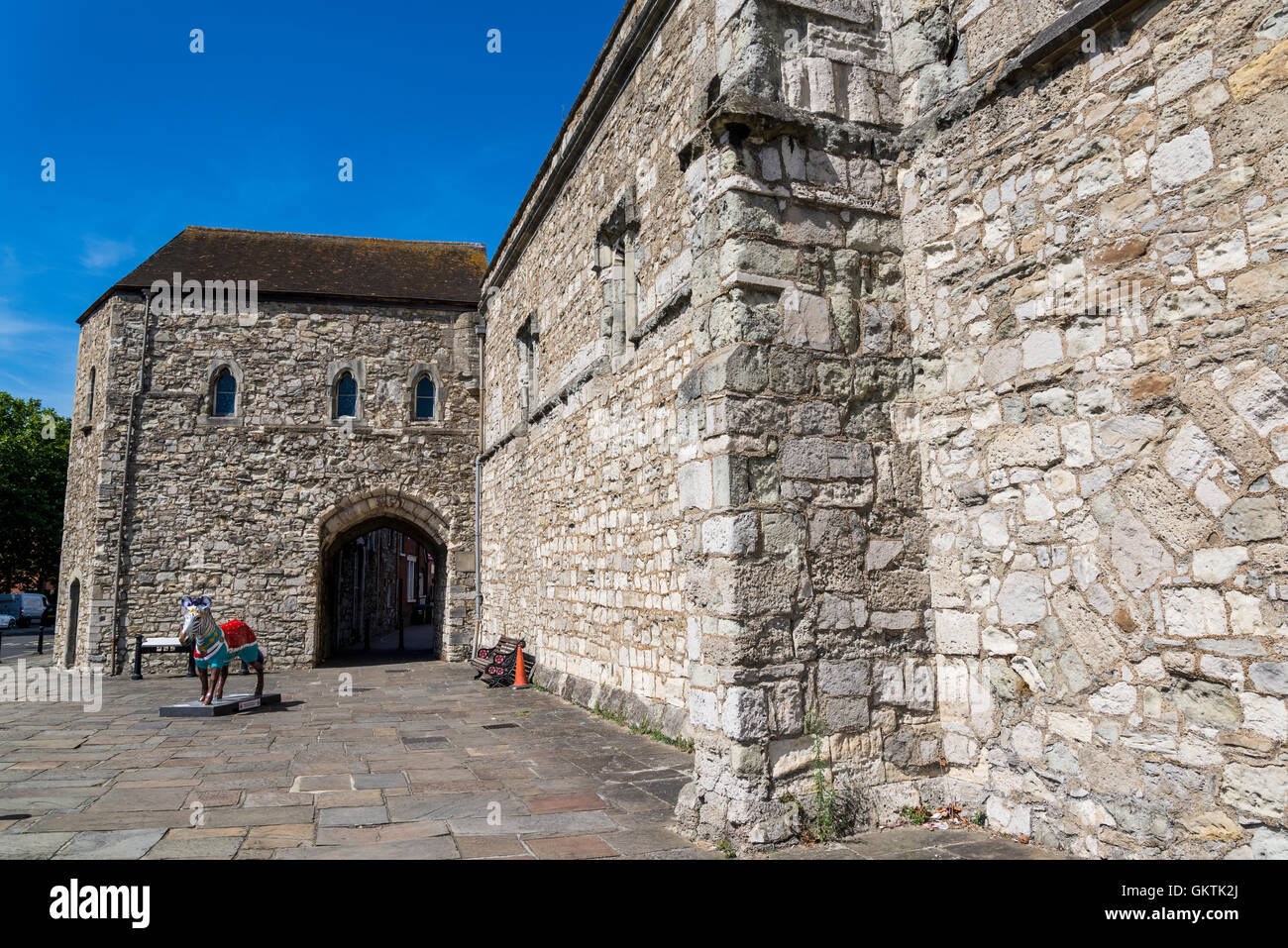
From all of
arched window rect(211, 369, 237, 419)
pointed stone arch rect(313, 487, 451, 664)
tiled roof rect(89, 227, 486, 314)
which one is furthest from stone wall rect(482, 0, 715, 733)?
arched window rect(211, 369, 237, 419)

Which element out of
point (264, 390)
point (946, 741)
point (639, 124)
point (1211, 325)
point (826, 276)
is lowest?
point (946, 741)

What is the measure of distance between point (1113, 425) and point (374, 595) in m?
24.8

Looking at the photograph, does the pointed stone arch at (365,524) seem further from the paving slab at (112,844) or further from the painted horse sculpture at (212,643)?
the paving slab at (112,844)

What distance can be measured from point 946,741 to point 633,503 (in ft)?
13.0

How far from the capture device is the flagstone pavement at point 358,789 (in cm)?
412

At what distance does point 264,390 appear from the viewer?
50.7ft

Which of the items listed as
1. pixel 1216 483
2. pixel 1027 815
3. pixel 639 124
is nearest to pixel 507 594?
pixel 639 124

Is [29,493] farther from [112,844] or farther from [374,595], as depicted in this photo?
[112,844]

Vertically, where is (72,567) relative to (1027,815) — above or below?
above

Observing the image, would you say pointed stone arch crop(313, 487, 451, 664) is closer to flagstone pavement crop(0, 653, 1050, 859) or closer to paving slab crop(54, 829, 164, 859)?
flagstone pavement crop(0, 653, 1050, 859)

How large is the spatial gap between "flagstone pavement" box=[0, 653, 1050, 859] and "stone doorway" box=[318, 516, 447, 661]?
7.26m

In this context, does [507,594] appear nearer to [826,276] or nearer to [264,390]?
[264,390]

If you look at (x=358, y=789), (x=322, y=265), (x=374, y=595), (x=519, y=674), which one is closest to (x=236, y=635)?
(x=519, y=674)
